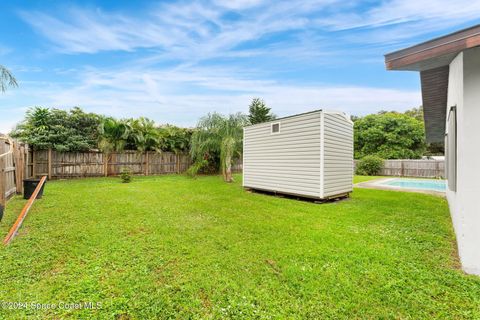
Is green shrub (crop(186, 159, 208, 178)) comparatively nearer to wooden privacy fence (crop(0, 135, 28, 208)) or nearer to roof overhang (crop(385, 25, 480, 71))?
wooden privacy fence (crop(0, 135, 28, 208))

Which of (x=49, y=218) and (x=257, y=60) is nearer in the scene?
(x=49, y=218)

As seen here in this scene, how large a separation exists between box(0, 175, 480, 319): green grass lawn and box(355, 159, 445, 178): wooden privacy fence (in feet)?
40.4

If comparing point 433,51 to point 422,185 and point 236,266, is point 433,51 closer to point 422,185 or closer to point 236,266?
point 236,266

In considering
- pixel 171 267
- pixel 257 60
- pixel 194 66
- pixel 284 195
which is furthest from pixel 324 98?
pixel 171 267

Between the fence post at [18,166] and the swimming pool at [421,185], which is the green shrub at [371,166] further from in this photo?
the fence post at [18,166]

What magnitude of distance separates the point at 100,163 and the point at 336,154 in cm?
1112

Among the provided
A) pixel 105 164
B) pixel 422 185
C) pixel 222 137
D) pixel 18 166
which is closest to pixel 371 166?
pixel 422 185

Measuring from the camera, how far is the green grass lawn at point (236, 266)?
1893mm

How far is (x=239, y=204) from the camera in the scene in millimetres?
5918

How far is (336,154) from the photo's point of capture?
6.45 metres

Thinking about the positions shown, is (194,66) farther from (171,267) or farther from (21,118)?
(171,267)

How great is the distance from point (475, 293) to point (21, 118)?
1503 centimetres

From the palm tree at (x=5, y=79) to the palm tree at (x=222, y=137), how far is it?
23.1ft

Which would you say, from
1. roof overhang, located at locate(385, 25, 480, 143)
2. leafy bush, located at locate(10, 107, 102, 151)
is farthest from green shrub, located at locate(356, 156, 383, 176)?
leafy bush, located at locate(10, 107, 102, 151)
